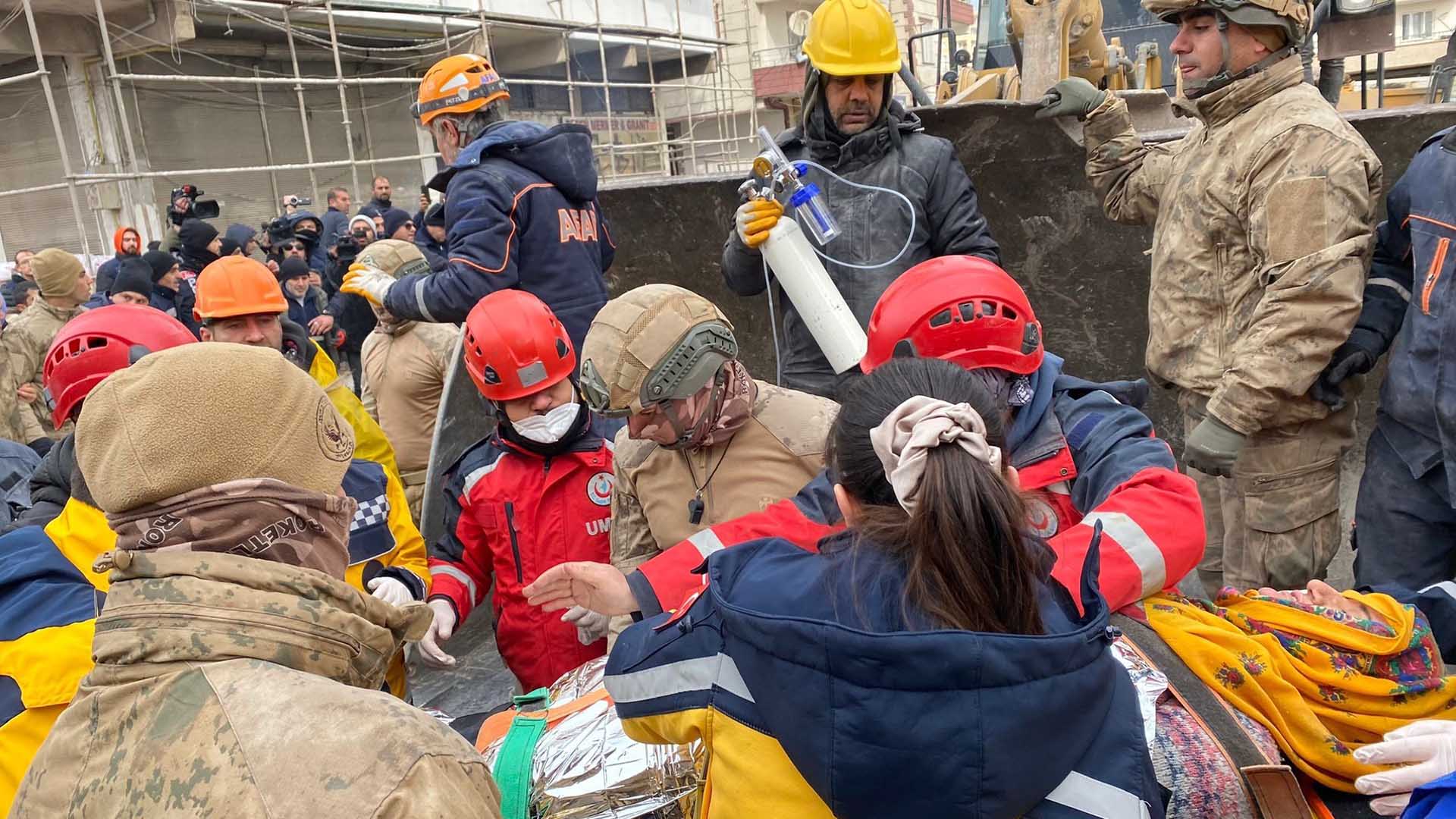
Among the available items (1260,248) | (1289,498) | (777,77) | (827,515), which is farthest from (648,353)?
(777,77)

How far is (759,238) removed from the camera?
314cm

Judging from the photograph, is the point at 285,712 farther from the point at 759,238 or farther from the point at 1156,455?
the point at 759,238

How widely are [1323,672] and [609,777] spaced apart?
1.20m

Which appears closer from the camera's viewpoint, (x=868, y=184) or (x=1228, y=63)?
(x=1228, y=63)

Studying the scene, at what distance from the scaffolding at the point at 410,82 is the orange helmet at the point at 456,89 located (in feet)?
23.2

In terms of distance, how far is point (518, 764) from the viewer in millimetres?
1701

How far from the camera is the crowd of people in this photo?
1155mm

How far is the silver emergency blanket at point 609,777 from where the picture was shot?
65.0 inches

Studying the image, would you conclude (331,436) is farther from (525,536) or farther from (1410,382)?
(1410,382)

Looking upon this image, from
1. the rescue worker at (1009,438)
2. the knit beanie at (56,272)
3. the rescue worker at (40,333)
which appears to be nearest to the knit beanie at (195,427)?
the rescue worker at (1009,438)

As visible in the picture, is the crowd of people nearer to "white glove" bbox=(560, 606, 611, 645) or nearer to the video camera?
"white glove" bbox=(560, 606, 611, 645)

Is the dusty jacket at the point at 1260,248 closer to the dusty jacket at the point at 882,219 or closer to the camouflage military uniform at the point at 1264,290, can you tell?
the camouflage military uniform at the point at 1264,290

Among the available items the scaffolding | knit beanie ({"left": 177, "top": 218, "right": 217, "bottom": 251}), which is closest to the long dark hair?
knit beanie ({"left": 177, "top": 218, "right": 217, "bottom": 251})

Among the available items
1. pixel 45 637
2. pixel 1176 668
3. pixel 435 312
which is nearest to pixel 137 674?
pixel 45 637
